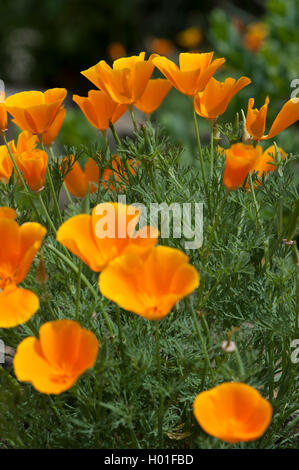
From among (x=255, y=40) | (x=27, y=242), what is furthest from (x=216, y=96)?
(x=255, y=40)

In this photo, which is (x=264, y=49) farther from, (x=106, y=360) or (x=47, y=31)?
(x=106, y=360)

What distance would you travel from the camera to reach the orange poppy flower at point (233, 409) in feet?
2.19

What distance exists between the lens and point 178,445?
93 centimetres

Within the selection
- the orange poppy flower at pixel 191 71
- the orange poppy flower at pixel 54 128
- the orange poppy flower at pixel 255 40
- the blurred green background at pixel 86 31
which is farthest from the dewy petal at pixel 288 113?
the blurred green background at pixel 86 31

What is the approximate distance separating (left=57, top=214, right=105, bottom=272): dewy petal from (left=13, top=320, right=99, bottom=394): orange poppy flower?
7 centimetres

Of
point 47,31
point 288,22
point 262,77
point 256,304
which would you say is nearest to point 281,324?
point 256,304

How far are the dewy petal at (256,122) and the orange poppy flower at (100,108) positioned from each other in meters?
0.19

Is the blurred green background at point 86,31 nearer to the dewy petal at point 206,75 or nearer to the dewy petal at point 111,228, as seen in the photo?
the dewy petal at point 206,75

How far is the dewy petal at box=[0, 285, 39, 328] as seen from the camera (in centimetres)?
70

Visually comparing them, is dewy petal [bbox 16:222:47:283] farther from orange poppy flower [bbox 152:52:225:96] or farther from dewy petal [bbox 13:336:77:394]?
orange poppy flower [bbox 152:52:225:96]

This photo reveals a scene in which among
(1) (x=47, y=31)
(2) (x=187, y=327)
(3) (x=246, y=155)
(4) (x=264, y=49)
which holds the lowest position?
(1) (x=47, y=31)

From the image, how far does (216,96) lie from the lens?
0.95m

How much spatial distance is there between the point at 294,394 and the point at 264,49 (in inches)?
116

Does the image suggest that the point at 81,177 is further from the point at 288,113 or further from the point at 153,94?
the point at 288,113
